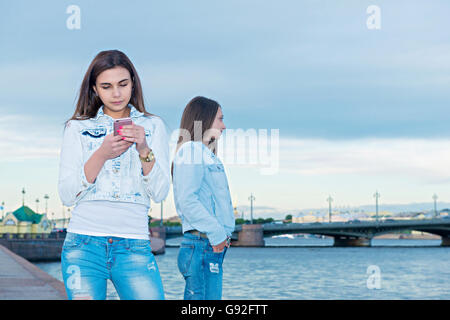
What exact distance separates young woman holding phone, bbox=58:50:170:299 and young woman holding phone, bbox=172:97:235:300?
2.27ft

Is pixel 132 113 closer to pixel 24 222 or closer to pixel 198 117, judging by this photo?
pixel 198 117

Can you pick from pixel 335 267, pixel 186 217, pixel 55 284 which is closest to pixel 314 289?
pixel 335 267

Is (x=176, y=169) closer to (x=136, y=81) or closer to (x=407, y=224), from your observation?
(x=136, y=81)

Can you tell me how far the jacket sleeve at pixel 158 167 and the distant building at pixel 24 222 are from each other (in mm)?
86860

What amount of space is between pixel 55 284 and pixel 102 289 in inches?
495

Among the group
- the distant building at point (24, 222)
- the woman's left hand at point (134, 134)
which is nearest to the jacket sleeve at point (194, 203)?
the woman's left hand at point (134, 134)

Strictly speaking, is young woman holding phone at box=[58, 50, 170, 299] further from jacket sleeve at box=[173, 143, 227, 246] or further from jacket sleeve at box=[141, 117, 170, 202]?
jacket sleeve at box=[173, 143, 227, 246]

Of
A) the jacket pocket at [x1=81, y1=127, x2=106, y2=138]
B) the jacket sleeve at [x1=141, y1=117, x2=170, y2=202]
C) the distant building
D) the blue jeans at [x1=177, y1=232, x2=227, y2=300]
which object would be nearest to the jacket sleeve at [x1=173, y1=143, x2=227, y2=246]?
the blue jeans at [x1=177, y1=232, x2=227, y2=300]

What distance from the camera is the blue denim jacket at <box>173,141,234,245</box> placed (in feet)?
12.0

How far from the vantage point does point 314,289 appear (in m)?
39.0

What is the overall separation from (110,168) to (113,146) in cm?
28

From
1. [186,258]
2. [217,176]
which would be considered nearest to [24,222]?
[186,258]

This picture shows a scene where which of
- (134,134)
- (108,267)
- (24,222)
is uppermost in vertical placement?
(134,134)

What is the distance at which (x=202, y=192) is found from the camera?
3.78m
